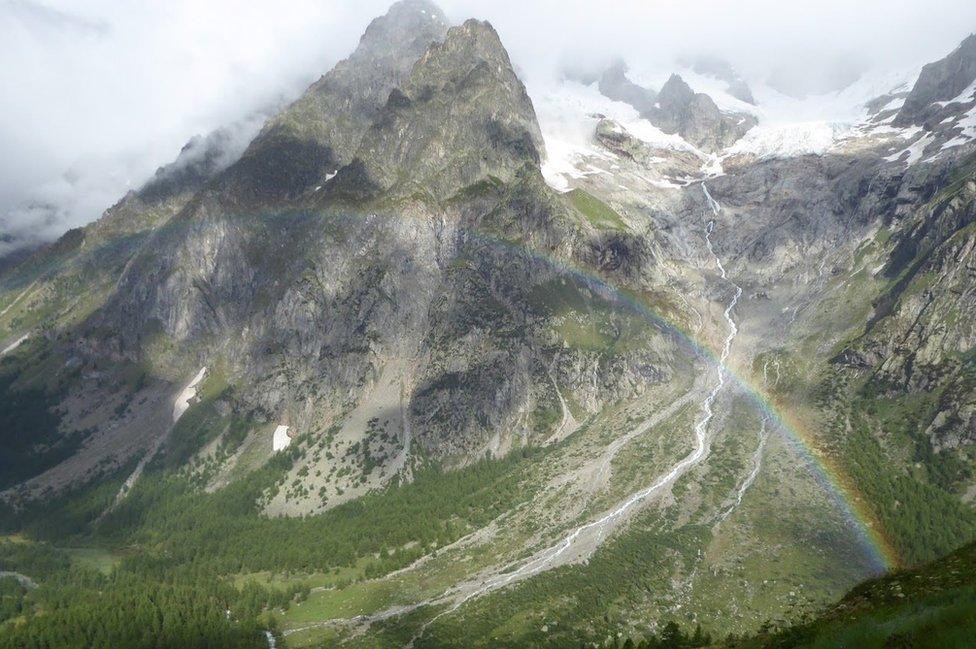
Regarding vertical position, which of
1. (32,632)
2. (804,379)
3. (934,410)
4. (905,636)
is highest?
(32,632)

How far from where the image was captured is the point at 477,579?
10538 cm

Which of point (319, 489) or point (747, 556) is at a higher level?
point (319, 489)

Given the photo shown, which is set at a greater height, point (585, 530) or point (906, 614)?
point (906, 614)

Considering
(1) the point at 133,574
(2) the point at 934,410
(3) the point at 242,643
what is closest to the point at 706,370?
(2) the point at 934,410

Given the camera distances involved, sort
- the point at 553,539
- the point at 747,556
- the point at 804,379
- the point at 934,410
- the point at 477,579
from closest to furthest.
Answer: the point at 747,556 → the point at 477,579 → the point at 553,539 → the point at 934,410 → the point at 804,379

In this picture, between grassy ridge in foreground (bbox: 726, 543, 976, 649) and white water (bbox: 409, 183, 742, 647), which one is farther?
white water (bbox: 409, 183, 742, 647)

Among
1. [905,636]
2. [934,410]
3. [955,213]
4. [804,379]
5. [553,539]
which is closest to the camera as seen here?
[905,636]

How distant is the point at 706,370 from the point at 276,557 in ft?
467

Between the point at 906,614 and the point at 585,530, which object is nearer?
the point at 906,614

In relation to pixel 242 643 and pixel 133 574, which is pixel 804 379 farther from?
pixel 133 574

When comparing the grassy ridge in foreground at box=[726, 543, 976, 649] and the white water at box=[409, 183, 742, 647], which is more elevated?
the grassy ridge in foreground at box=[726, 543, 976, 649]

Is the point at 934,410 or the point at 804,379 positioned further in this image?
the point at 804,379

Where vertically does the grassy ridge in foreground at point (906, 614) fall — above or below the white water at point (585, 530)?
above

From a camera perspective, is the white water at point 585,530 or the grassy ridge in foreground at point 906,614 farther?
the white water at point 585,530
